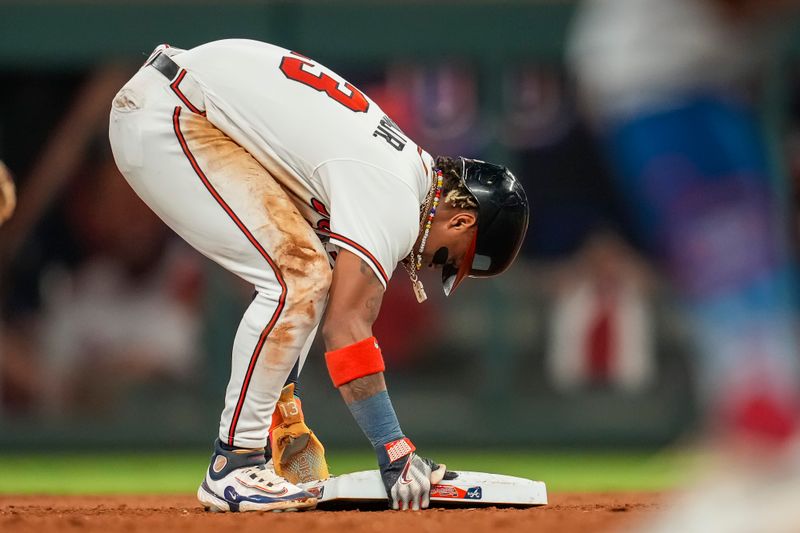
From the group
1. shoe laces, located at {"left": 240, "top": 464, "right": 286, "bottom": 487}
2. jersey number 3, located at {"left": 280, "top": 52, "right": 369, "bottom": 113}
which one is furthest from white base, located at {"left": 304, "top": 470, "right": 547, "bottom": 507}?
jersey number 3, located at {"left": 280, "top": 52, "right": 369, "bottom": 113}

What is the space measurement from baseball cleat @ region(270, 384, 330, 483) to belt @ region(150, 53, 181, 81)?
1253mm

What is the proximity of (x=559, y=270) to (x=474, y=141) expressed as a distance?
130 centimetres

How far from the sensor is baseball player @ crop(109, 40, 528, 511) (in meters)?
4.42

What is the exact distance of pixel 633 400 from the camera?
1040cm

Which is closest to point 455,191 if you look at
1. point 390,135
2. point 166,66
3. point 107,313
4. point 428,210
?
point 428,210

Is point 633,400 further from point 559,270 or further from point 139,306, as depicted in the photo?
point 139,306

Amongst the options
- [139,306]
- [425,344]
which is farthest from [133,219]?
[425,344]

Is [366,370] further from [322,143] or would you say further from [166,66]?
[166,66]

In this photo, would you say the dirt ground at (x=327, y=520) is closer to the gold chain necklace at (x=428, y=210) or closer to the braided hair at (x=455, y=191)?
the gold chain necklace at (x=428, y=210)

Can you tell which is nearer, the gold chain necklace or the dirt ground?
the dirt ground

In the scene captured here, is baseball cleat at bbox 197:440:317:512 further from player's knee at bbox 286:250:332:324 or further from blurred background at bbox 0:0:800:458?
blurred background at bbox 0:0:800:458

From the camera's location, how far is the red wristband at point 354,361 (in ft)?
14.5

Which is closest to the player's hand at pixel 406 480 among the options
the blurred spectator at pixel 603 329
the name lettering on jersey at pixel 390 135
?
the name lettering on jersey at pixel 390 135

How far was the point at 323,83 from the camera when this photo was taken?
470 cm
